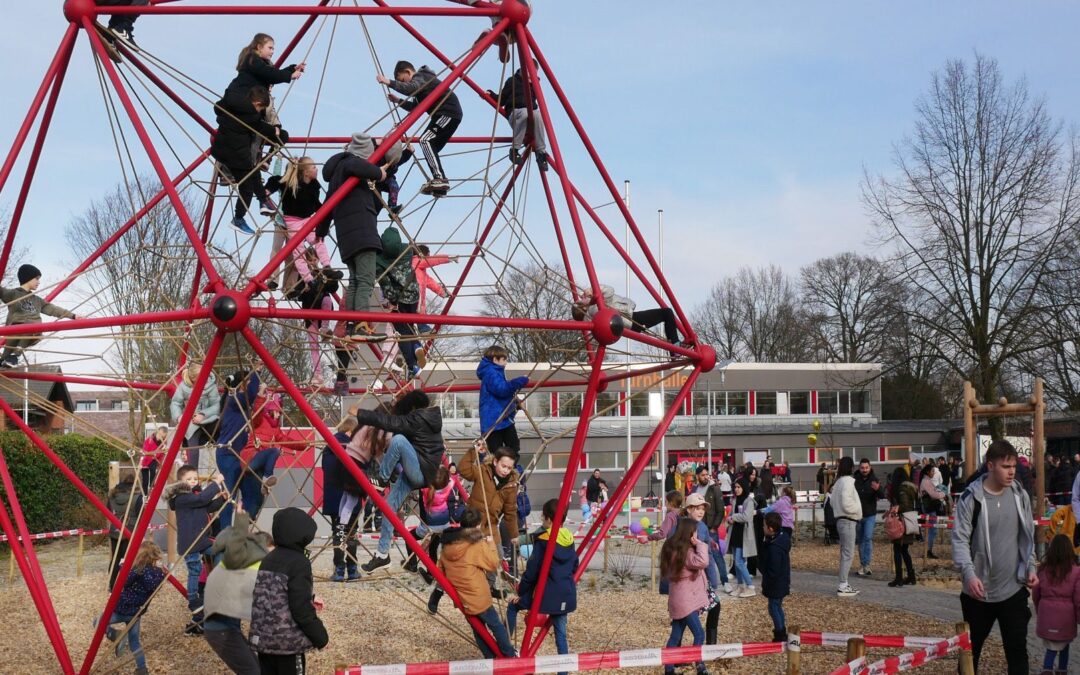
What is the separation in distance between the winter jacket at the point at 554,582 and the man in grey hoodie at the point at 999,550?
2.72 m

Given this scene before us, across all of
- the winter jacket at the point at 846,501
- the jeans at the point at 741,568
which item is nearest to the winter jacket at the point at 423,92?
the jeans at the point at 741,568

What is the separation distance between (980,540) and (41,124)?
708cm

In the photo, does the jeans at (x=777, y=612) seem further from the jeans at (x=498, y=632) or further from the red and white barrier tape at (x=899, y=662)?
the jeans at (x=498, y=632)

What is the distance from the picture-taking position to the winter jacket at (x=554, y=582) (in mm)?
7941

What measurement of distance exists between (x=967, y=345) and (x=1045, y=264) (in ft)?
9.26

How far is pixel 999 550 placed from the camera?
21.7 feet

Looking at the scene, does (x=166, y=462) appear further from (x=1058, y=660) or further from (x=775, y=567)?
(x=1058, y=660)

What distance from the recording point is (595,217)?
29.6 feet

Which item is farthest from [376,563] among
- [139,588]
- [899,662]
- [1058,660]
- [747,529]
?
[747,529]

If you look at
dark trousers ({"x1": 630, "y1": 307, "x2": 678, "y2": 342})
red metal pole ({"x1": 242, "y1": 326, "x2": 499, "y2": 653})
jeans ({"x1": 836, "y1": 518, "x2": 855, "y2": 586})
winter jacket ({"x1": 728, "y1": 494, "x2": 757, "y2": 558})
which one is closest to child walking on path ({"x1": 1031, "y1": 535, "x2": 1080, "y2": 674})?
dark trousers ({"x1": 630, "y1": 307, "x2": 678, "y2": 342})

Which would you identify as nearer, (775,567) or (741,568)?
(775,567)

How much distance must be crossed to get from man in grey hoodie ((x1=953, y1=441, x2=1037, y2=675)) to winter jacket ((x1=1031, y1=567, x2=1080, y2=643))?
52.6 inches

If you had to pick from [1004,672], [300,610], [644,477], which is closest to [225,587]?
[300,610]

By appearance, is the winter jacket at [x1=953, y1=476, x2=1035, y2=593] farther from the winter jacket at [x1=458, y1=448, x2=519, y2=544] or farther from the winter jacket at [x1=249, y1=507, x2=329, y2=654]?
the winter jacket at [x1=249, y1=507, x2=329, y2=654]
